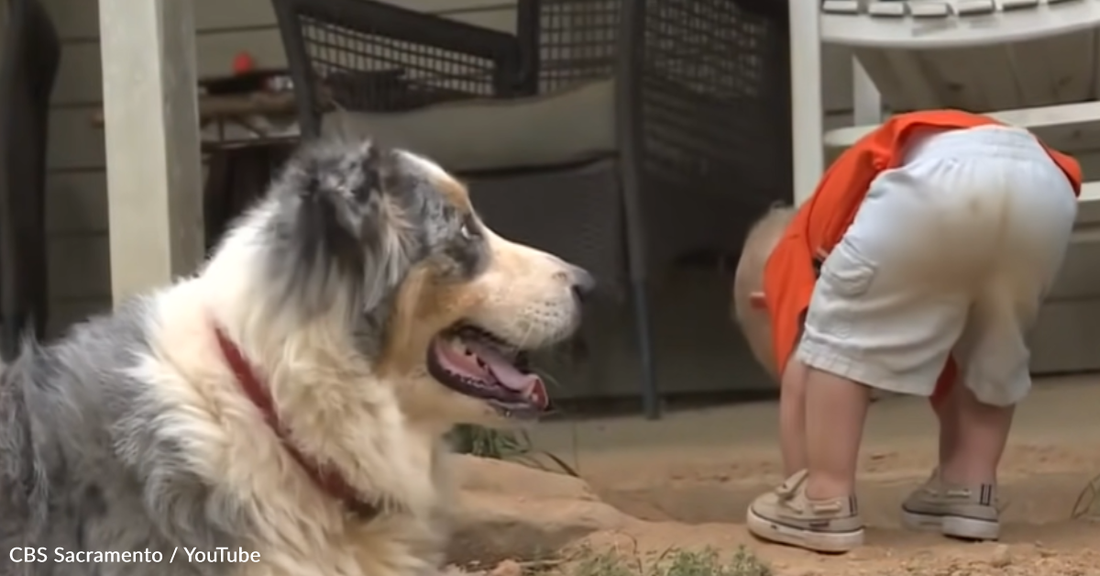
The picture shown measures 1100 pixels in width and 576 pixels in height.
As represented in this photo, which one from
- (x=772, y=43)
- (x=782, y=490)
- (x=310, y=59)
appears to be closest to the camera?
(x=782, y=490)

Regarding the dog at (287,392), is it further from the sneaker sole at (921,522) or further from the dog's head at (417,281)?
the sneaker sole at (921,522)

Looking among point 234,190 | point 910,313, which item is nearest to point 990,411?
point 910,313

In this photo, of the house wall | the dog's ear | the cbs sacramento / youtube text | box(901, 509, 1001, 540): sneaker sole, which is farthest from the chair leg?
the cbs sacramento / youtube text

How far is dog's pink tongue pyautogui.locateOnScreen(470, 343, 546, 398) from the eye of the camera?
198 centimetres

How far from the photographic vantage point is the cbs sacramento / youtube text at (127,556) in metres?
1.75

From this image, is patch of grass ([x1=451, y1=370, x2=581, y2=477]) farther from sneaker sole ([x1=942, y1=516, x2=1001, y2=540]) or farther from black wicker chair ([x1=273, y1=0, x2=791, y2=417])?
sneaker sole ([x1=942, y1=516, x2=1001, y2=540])

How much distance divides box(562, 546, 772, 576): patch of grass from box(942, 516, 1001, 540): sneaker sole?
1.54ft

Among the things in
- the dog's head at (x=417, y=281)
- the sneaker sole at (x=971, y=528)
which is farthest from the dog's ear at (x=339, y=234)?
the sneaker sole at (x=971, y=528)

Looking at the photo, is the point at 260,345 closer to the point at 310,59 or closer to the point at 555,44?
the point at 310,59

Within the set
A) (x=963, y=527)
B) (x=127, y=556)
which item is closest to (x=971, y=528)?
(x=963, y=527)

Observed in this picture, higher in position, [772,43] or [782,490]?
[772,43]

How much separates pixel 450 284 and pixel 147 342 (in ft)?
1.38

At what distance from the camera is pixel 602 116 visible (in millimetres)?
3748

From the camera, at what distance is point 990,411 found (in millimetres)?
2938
